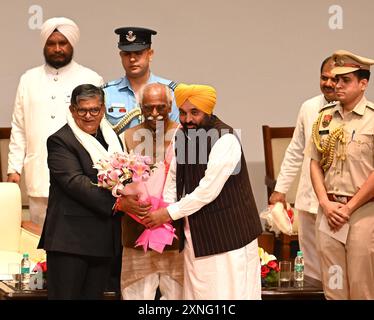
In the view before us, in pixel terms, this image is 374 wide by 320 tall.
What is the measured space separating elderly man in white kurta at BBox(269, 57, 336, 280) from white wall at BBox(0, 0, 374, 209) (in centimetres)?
164

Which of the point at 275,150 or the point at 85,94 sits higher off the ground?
the point at 85,94

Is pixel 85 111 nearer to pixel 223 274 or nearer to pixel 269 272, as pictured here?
pixel 223 274

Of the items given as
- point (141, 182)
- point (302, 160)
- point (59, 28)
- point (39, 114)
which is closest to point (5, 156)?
point (39, 114)

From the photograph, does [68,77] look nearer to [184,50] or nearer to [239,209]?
[184,50]

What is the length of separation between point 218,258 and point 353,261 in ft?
2.69

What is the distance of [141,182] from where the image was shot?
550cm

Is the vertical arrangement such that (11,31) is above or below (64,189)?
above

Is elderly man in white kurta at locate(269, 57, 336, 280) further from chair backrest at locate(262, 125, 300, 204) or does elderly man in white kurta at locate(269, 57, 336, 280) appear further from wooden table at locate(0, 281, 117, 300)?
wooden table at locate(0, 281, 117, 300)

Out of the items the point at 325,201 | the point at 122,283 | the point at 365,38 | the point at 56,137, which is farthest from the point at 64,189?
the point at 365,38

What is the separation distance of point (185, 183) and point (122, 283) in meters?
0.66

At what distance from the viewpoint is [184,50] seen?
8.63 m

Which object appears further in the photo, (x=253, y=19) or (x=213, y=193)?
(x=253, y=19)

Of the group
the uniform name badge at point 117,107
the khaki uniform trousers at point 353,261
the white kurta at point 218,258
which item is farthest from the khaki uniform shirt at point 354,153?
the uniform name badge at point 117,107

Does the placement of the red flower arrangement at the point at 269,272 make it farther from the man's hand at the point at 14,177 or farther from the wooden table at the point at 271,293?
the man's hand at the point at 14,177
